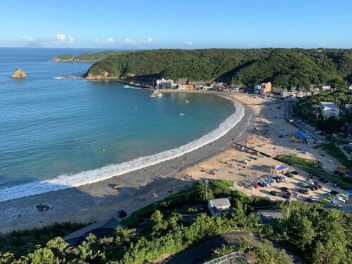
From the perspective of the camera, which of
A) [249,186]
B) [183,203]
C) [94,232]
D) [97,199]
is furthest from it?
[249,186]

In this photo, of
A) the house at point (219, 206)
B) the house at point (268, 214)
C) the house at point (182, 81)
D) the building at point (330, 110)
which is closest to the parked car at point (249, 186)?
the house at point (219, 206)

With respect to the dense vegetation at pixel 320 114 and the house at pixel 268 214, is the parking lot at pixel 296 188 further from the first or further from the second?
the dense vegetation at pixel 320 114

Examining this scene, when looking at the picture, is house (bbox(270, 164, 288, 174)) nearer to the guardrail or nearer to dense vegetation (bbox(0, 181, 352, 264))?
dense vegetation (bbox(0, 181, 352, 264))

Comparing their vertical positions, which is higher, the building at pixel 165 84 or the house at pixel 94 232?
the building at pixel 165 84

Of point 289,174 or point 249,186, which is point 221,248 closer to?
point 249,186

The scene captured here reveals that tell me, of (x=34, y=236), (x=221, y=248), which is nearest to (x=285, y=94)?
(x=34, y=236)
